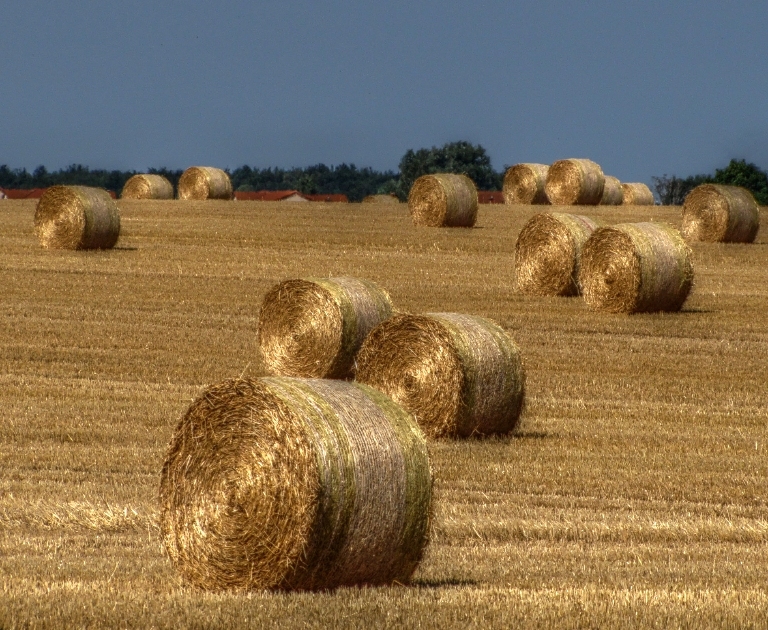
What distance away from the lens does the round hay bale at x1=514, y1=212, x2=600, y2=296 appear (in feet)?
82.0

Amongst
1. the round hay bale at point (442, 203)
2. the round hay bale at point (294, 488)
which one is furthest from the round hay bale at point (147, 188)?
the round hay bale at point (294, 488)

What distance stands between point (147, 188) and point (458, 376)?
1350 inches

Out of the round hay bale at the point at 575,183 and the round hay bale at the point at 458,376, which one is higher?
the round hay bale at the point at 575,183

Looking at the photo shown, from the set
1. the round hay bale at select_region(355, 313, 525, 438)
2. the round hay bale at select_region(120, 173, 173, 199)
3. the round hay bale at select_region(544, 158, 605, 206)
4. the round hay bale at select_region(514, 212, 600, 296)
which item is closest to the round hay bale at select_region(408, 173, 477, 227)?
the round hay bale at select_region(544, 158, 605, 206)

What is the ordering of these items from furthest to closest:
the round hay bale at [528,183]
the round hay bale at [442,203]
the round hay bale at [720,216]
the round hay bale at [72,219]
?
the round hay bale at [528,183]
the round hay bale at [442,203]
the round hay bale at [720,216]
the round hay bale at [72,219]

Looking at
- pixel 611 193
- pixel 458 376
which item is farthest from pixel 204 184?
pixel 458 376

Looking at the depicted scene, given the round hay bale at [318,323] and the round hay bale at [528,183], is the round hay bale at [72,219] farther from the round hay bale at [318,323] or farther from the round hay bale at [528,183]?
the round hay bale at [528,183]

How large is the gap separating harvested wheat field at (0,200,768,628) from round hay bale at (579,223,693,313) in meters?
0.48

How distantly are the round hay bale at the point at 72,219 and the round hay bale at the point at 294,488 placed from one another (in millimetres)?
22322

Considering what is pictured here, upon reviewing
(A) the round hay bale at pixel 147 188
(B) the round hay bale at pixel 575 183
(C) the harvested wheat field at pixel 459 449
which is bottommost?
(C) the harvested wheat field at pixel 459 449

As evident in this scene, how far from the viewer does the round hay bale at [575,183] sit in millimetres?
41719

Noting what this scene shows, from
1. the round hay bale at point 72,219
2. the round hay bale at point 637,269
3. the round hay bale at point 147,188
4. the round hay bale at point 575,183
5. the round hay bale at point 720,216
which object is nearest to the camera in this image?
the round hay bale at point 637,269

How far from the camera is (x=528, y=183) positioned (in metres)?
44.3

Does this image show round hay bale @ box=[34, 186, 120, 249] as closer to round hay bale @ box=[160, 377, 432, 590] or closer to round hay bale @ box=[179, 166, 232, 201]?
round hay bale @ box=[179, 166, 232, 201]
